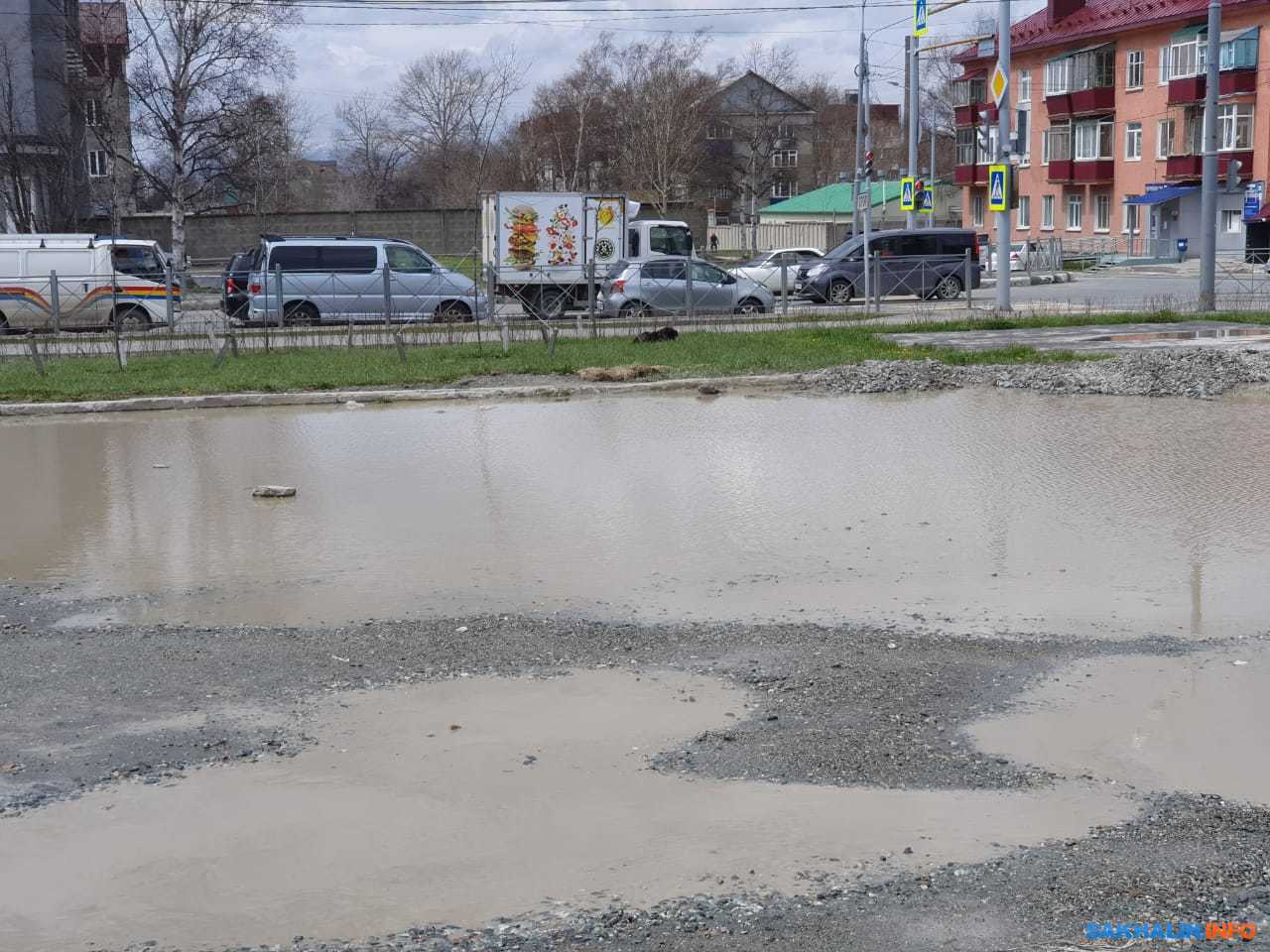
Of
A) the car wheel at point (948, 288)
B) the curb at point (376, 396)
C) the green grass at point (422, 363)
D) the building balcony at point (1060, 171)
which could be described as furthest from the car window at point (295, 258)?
the building balcony at point (1060, 171)

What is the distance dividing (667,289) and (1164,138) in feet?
142

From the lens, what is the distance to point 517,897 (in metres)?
4.52

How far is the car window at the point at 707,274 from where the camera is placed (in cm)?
2984

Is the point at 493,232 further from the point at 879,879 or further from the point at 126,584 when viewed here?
the point at 879,879

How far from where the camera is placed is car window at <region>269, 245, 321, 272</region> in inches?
1077

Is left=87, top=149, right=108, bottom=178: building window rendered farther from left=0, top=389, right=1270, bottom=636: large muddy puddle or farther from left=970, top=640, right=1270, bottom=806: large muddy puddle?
left=970, top=640, right=1270, bottom=806: large muddy puddle

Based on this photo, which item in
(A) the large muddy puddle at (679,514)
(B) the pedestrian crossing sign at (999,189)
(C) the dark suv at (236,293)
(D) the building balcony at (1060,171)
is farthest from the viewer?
(D) the building balcony at (1060,171)

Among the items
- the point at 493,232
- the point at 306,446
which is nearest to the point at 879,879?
the point at 306,446

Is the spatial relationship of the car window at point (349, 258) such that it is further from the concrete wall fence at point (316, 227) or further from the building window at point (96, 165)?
the building window at point (96, 165)

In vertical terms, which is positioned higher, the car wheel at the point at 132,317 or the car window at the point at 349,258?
the car window at the point at 349,258

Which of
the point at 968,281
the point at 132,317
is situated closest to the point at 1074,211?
the point at 968,281

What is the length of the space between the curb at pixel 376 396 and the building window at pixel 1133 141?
175 feet

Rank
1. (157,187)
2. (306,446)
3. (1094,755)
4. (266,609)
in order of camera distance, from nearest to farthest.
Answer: (1094,755)
(266,609)
(306,446)
(157,187)

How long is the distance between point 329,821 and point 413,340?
1869 centimetres
